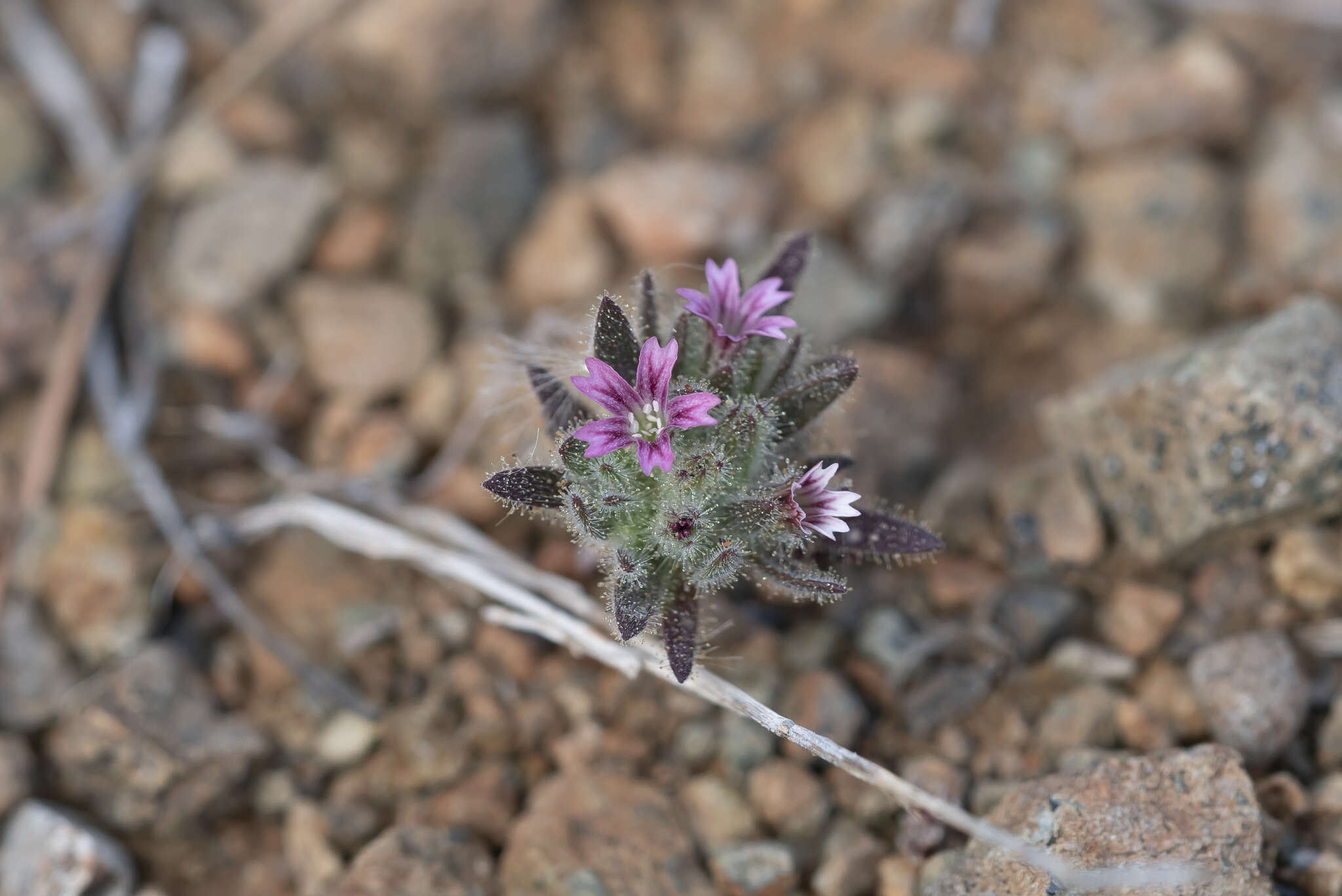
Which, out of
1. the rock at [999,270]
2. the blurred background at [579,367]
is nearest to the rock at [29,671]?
the blurred background at [579,367]

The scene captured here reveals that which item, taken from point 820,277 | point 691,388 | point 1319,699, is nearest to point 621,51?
point 820,277

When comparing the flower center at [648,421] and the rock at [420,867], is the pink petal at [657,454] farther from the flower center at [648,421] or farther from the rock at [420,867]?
the rock at [420,867]

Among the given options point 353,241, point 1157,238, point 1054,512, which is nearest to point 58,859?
point 353,241

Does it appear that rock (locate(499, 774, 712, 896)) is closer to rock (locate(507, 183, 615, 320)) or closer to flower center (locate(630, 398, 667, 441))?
flower center (locate(630, 398, 667, 441))

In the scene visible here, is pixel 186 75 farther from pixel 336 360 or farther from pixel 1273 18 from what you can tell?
pixel 1273 18

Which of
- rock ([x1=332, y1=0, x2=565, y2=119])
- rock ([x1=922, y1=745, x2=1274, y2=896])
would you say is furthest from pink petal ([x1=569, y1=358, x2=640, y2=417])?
rock ([x1=332, y1=0, x2=565, y2=119])

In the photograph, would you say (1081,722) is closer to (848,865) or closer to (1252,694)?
(1252,694)
